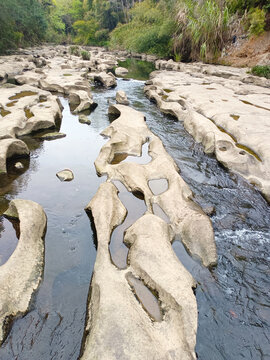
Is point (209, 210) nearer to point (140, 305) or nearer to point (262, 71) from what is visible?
point (140, 305)

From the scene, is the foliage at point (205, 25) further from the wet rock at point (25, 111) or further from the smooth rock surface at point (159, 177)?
the smooth rock surface at point (159, 177)

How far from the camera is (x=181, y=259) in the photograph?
331 cm

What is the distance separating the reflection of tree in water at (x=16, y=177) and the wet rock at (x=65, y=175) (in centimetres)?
66

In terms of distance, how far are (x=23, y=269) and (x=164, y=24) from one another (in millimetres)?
26076

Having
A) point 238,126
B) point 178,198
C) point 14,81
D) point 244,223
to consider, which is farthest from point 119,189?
point 14,81

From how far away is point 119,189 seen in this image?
4.59 m

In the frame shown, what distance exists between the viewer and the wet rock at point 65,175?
17.5 ft

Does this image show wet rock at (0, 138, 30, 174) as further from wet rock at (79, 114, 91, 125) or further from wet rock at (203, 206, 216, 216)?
wet rock at (203, 206, 216, 216)

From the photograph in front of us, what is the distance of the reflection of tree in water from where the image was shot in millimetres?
4625

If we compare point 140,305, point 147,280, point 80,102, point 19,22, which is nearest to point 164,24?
point 80,102

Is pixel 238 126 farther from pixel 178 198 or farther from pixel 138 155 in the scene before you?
pixel 178 198

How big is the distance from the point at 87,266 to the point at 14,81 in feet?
50.7

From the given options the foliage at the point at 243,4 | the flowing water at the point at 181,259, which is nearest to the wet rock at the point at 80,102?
the flowing water at the point at 181,259

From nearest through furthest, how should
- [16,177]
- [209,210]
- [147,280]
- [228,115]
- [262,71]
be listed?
[147,280], [209,210], [16,177], [228,115], [262,71]
